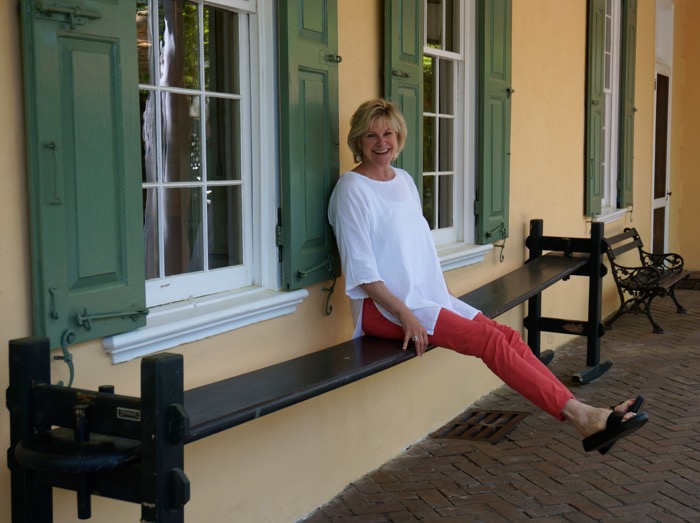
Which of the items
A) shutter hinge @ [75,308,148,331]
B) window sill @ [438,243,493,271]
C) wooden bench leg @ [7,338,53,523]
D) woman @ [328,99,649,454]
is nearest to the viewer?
wooden bench leg @ [7,338,53,523]

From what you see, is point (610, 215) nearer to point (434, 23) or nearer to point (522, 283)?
point (522, 283)

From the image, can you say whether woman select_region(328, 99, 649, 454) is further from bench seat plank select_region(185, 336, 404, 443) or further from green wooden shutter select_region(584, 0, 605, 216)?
green wooden shutter select_region(584, 0, 605, 216)

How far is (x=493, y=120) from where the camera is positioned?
638 centimetres

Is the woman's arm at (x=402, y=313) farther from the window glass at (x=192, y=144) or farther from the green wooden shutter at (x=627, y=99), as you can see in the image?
the green wooden shutter at (x=627, y=99)

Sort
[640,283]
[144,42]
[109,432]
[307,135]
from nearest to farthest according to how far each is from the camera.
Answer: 1. [109,432]
2. [144,42]
3. [307,135]
4. [640,283]

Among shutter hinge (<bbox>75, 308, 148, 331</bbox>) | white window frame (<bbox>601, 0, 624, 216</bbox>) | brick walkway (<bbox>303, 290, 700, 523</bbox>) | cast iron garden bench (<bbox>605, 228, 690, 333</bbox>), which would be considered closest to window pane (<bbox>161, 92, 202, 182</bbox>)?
shutter hinge (<bbox>75, 308, 148, 331</bbox>)

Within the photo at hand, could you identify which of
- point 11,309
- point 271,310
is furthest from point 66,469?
point 271,310

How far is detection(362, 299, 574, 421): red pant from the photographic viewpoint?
4.15 meters

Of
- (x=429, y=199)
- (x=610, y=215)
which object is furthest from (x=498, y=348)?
(x=610, y=215)

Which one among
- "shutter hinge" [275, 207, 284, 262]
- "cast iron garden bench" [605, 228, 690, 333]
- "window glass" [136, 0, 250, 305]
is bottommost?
"cast iron garden bench" [605, 228, 690, 333]

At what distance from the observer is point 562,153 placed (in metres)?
8.02

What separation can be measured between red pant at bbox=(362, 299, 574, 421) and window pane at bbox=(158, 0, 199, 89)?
132 cm

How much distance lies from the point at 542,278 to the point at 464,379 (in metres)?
0.84

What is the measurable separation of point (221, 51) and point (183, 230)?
0.75 meters
